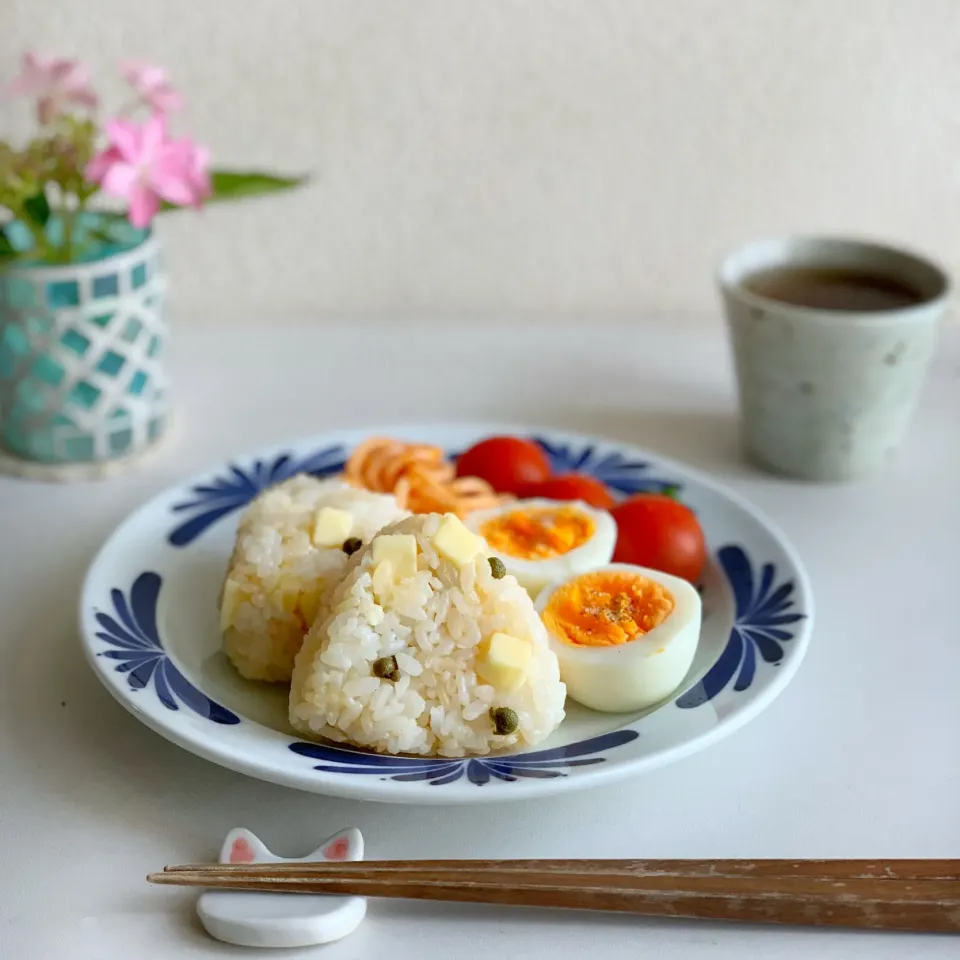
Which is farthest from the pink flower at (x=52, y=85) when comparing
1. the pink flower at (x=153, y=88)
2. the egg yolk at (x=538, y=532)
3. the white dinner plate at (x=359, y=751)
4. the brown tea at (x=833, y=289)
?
the brown tea at (x=833, y=289)

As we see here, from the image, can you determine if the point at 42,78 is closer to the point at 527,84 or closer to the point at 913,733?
the point at 527,84

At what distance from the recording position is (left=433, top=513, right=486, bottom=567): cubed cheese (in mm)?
912

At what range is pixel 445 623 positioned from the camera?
908 mm

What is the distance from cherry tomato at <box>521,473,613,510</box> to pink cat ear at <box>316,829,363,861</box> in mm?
474

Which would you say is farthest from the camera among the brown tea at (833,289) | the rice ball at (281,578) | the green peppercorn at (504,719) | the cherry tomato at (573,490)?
the brown tea at (833,289)

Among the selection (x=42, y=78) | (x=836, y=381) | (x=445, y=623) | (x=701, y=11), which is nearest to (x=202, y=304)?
(x=42, y=78)

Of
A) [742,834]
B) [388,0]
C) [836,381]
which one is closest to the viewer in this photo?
[742,834]

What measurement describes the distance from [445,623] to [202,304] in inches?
42.5

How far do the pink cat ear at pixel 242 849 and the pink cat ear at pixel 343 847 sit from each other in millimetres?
39

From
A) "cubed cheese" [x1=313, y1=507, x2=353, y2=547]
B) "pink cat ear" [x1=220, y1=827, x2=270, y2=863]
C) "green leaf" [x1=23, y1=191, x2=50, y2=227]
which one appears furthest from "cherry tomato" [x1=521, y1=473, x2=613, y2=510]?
"green leaf" [x1=23, y1=191, x2=50, y2=227]

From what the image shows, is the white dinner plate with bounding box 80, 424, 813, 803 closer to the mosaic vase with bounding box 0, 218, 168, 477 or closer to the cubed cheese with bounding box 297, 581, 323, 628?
the cubed cheese with bounding box 297, 581, 323, 628

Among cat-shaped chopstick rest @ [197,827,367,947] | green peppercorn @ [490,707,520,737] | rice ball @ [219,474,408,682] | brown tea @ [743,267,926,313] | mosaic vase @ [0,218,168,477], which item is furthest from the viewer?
brown tea @ [743,267,926,313]

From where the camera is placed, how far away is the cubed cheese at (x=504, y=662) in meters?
0.88

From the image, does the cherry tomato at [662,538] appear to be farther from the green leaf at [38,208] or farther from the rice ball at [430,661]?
the green leaf at [38,208]
